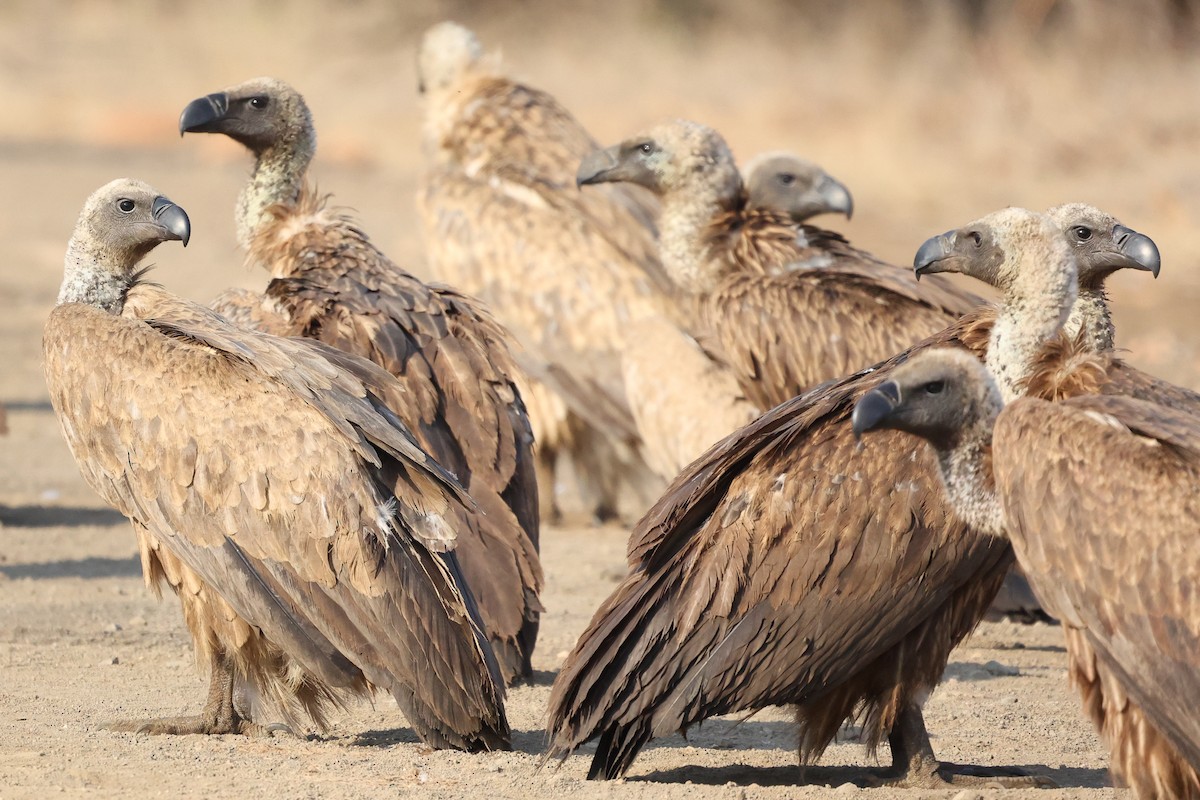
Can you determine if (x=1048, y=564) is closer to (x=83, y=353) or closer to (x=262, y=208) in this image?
(x=83, y=353)

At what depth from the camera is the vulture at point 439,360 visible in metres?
6.53

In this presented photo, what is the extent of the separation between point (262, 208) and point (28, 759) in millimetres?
3209

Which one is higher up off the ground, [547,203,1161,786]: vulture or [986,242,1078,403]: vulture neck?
[986,242,1078,403]: vulture neck

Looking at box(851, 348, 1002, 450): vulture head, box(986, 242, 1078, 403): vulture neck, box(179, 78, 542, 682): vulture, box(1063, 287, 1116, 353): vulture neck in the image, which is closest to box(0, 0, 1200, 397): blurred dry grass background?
box(179, 78, 542, 682): vulture

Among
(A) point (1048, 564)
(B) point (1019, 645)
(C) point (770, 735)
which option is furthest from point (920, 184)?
(A) point (1048, 564)

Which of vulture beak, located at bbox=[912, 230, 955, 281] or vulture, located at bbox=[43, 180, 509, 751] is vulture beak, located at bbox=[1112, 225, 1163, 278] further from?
vulture, located at bbox=[43, 180, 509, 751]

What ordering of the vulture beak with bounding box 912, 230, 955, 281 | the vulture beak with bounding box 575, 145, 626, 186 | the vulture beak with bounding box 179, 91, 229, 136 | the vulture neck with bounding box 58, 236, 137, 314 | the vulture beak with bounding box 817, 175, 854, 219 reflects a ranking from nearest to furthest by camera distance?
the vulture beak with bounding box 912, 230, 955, 281
the vulture neck with bounding box 58, 236, 137, 314
the vulture beak with bounding box 179, 91, 229, 136
the vulture beak with bounding box 575, 145, 626, 186
the vulture beak with bounding box 817, 175, 854, 219

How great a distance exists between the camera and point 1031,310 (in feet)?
18.3

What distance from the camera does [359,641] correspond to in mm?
5648

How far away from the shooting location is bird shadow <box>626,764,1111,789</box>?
18.7ft

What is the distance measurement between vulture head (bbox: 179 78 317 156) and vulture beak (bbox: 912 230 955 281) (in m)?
3.16

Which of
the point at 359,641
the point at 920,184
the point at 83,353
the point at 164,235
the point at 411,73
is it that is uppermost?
the point at 411,73

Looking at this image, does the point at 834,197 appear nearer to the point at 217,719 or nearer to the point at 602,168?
the point at 602,168

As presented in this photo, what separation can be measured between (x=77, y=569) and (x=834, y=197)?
4.16m
